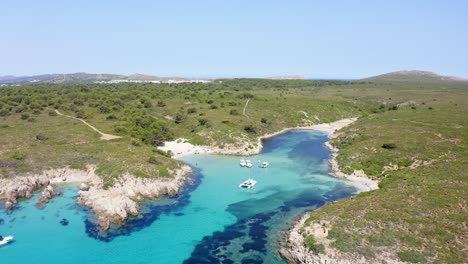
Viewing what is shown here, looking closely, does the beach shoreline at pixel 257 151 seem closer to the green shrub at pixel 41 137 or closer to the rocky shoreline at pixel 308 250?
the rocky shoreline at pixel 308 250

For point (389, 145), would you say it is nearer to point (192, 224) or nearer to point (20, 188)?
point (192, 224)

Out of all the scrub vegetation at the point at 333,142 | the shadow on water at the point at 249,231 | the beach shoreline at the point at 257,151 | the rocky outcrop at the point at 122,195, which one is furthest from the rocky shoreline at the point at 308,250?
the rocky outcrop at the point at 122,195

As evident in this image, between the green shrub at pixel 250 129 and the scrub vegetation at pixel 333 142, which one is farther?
the green shrub at pixel 250 129

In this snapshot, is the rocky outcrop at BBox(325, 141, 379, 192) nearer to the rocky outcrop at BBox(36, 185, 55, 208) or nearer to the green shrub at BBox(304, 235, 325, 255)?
the green shrub at BBox(304, 235, 325, 255)

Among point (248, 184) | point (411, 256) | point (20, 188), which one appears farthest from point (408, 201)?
point (20, 188)

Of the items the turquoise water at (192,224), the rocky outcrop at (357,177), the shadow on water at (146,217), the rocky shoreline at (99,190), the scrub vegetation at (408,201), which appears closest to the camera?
the scrub vegetation at (408,201)

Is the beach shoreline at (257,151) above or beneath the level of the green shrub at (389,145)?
beneath
